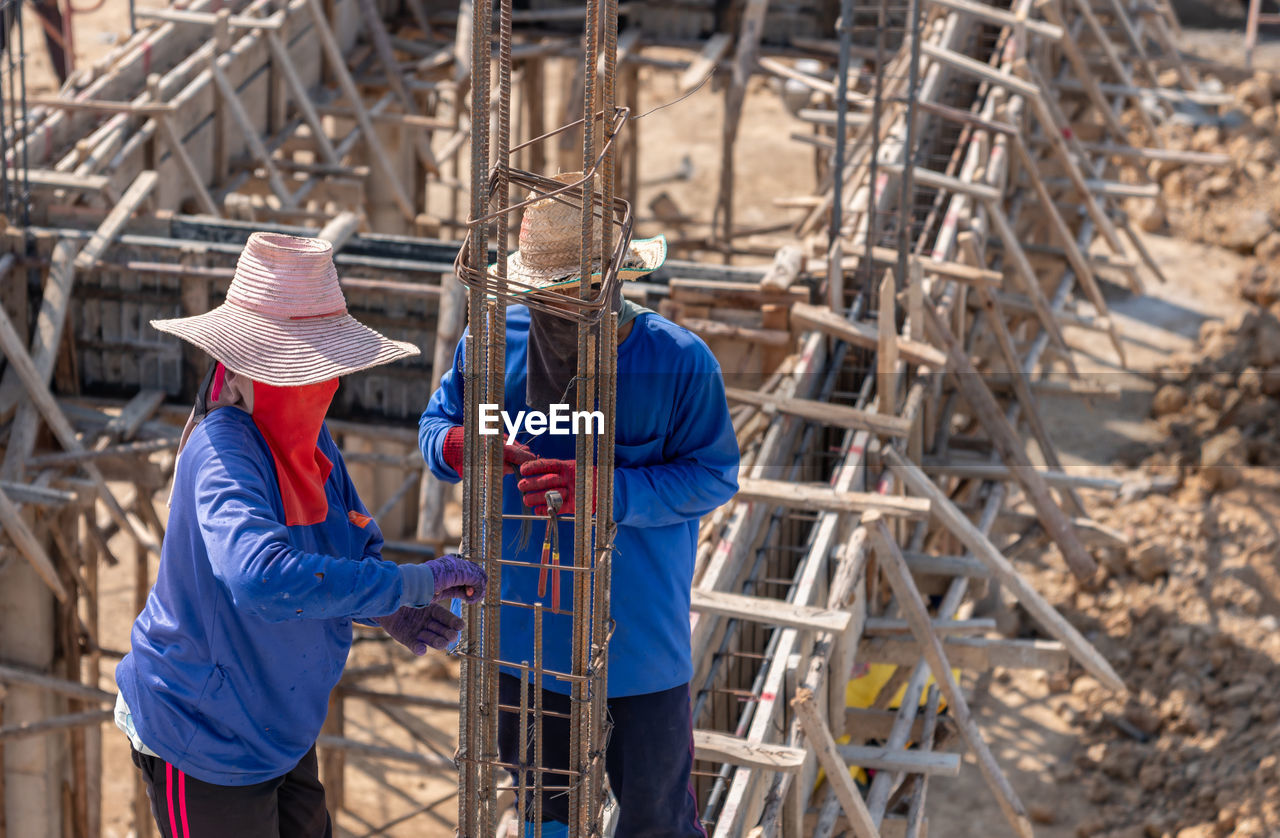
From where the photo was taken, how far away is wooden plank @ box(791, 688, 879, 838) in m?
5.68

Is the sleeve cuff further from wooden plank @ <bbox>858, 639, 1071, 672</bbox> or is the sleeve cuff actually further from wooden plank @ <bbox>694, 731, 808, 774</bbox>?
wooden plank @ <bbox>858, 639, 1071, 672</bbox>

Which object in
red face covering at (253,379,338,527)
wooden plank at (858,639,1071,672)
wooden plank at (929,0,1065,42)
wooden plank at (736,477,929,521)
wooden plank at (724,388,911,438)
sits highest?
wooden plank at (929,0,1065,42)

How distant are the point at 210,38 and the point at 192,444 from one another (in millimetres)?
10303

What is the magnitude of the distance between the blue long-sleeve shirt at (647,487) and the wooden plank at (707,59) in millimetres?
10573

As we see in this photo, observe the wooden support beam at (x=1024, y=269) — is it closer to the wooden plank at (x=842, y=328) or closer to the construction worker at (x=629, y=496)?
the wooden plank at (x=842, y=328)

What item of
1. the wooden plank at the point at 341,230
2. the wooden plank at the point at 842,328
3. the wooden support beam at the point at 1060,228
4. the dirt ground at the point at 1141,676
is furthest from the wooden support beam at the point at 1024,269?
the wooden plank at the point at 341,230

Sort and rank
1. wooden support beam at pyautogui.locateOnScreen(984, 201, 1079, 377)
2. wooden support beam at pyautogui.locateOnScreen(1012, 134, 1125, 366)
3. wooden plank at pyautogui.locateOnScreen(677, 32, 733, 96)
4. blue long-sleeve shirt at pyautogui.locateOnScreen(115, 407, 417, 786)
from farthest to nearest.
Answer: wooden plank at pyautogui.locateOnScreen(677, 32, 733, 96) < wooden support beam at pyautogui.locateOnScreen(1012, 134, 1125, 366) < wooden support beam at pyautogui.locateOnScreen(984, 201, 1079, 377) < blue long-sleeve shirt at pyautogui.locateOnScreen(115, 407, 417, 786)

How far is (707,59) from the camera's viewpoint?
590 inches

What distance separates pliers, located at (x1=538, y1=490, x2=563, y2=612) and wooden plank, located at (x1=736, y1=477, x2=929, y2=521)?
117 inches

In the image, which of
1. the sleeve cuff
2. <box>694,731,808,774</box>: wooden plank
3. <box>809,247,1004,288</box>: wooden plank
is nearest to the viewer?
the sleeve cuff

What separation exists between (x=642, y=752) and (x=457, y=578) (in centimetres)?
87

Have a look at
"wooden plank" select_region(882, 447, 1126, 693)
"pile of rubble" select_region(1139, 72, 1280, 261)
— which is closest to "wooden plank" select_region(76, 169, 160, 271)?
"wooden plank" select_region(882, 447, 1126, 693)

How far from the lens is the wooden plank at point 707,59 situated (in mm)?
14711

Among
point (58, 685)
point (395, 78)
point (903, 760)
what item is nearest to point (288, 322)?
point (903, 760)
